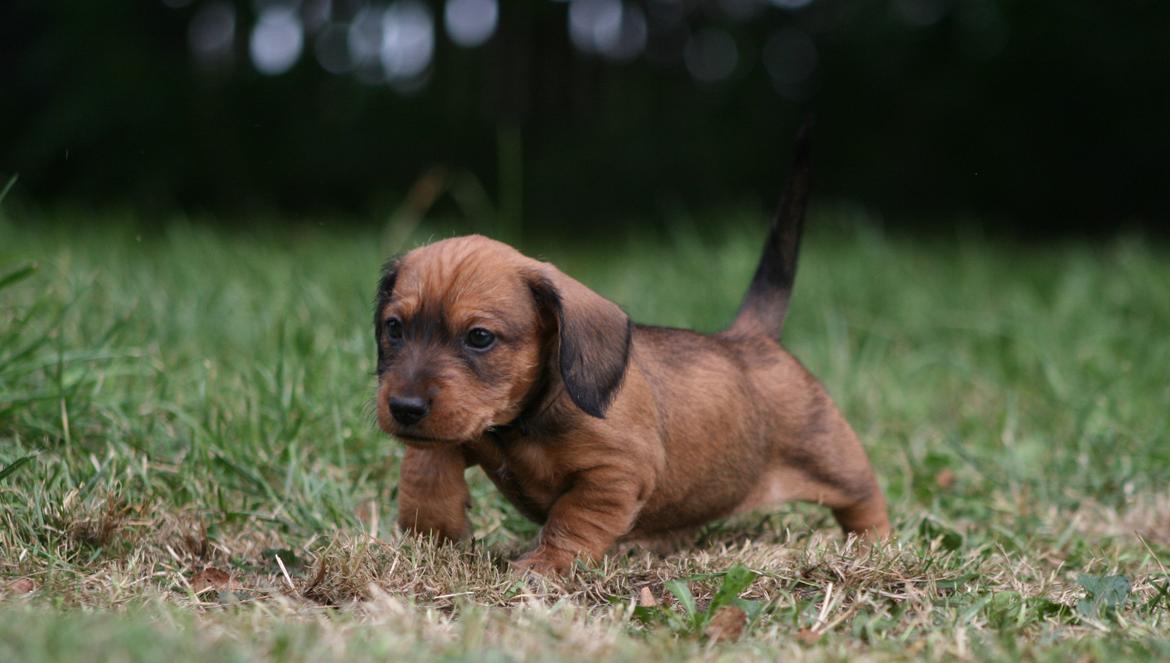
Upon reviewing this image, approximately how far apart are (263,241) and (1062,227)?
24.3ft

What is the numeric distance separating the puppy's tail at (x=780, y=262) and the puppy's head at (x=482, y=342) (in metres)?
1.15

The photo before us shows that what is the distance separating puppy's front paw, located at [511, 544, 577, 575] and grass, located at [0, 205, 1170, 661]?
0.23 ft

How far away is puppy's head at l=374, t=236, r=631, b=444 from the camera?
288 cm

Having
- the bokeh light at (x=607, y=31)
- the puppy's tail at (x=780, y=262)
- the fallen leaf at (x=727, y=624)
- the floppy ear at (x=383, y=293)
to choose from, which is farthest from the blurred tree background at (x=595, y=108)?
the fallen leaf at (x=727, y=624)

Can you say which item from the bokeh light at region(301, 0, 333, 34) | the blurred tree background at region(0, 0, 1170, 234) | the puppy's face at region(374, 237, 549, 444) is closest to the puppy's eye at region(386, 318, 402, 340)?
the puppy's face at region(374, 237, 549, 444)

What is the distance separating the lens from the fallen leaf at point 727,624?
2.76 meters

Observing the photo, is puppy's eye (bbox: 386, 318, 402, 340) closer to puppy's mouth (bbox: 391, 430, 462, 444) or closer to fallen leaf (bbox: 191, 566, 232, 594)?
puppy's mouth (bbox: 391, 430, 462, 444)

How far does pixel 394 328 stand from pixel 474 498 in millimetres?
1142

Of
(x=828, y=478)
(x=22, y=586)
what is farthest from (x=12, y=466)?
(x=828, y=478)

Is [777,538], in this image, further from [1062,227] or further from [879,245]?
[1062,227]

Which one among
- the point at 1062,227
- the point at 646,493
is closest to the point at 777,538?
the point at 646,493

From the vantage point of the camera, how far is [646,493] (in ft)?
10.8

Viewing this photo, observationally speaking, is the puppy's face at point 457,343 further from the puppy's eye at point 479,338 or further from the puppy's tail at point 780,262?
the puppy's tail at point 780,262

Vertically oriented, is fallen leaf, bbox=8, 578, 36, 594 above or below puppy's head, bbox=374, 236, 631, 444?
below
